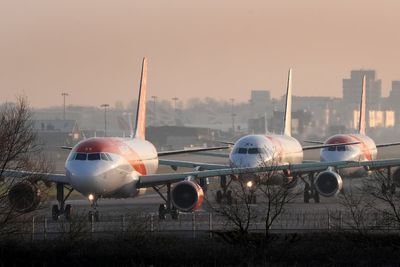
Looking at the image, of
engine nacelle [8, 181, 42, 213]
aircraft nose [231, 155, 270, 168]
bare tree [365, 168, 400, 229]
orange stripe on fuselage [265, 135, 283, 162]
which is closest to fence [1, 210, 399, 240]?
bare tree [365, 168, 400, 229]

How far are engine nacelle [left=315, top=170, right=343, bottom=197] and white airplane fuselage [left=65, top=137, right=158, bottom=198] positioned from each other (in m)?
14.3

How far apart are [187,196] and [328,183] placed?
15.3 metres

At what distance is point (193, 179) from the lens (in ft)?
195

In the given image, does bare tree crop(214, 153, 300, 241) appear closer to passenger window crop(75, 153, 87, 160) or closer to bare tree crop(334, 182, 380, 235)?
bare tree crop(334, 182, 380, 235)

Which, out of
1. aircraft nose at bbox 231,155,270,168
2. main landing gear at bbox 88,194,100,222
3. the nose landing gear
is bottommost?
the nose landing gear

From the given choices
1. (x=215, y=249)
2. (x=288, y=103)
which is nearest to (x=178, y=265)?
(x=215, y=249)

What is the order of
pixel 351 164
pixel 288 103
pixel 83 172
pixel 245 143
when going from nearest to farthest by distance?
pixel 83 172
pixel 351 164
pixel 245 143
pixel 288 103

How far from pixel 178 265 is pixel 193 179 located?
63.0ft

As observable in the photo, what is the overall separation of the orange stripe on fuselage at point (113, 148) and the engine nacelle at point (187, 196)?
337 centimetres

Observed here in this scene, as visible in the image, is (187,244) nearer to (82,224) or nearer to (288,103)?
(82,224)

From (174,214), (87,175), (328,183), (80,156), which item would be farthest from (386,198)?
(328,183)

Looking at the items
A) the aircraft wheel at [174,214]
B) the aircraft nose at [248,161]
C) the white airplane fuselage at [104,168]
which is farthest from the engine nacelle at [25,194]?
the aircraft nose at [248,161]

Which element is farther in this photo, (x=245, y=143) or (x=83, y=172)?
(x=245, y=143)

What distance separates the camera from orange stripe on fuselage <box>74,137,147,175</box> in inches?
2266
